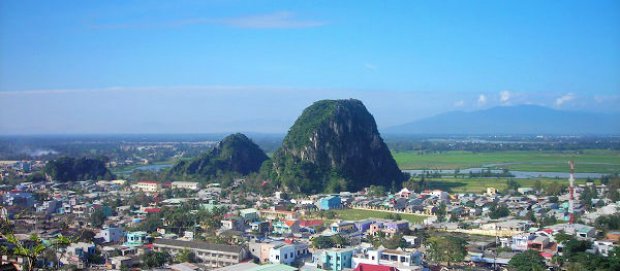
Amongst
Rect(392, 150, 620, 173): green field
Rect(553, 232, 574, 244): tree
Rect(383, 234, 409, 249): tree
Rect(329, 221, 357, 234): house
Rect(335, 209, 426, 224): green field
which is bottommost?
Rect(335, 209, 426, 224): green field

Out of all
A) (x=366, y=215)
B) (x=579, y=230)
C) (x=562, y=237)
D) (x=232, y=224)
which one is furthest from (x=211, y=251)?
(x=366, y=215)

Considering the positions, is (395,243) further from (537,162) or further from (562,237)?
(537,162)

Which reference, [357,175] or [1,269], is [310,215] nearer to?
[357,175]

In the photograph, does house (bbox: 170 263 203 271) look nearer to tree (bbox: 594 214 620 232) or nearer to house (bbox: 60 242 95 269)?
house (bbox: 60 242 95 269)

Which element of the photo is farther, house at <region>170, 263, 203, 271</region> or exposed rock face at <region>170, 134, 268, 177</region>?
exposed rock face at <region>170, 134, 268, 177</region>

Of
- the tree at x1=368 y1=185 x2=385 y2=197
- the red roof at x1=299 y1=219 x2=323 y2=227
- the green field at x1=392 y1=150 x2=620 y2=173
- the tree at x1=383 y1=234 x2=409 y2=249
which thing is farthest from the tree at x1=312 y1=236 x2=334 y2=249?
the green field at x1=392 y1=150 x2=620 y2=173

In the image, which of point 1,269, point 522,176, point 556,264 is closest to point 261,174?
point 522,176

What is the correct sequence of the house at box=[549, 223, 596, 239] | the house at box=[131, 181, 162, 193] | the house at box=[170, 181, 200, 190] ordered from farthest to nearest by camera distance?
the house at box=[170, 181, 200, 190] → the house at box=[131, 181, 162, 193] → the house at box=[549, 223, 596, 239]
